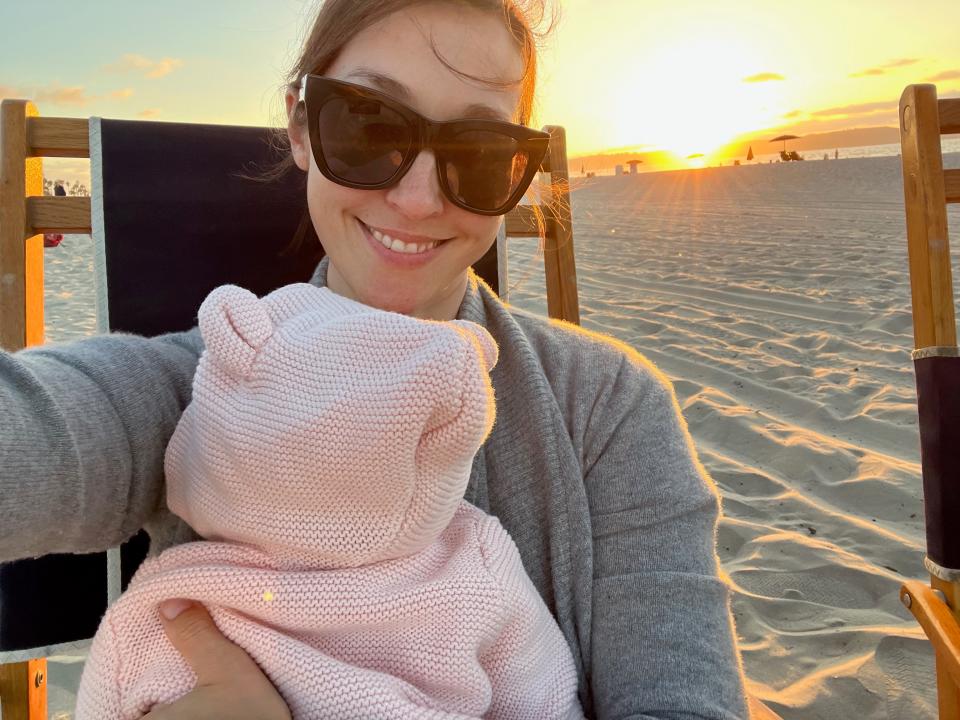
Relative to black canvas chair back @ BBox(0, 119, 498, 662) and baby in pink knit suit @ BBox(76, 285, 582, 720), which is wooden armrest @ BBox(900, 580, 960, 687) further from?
black canvas chair back @ BBox(0, 119, 498, 662)

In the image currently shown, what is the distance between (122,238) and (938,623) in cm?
212

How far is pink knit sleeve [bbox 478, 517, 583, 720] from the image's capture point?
3.57ft

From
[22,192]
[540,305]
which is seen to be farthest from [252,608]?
[540,305]

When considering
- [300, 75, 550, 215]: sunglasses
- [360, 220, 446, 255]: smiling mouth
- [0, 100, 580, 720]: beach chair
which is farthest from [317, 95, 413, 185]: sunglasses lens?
[0, 100, 580, 720]: beach chair

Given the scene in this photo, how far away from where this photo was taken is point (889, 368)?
547 cm

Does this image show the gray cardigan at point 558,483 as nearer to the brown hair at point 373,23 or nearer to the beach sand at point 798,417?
the brown hair at point 373,23

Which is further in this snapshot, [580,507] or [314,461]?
[580,507]

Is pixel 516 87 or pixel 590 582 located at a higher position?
pixel 516 87

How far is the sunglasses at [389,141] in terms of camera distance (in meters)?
1.35

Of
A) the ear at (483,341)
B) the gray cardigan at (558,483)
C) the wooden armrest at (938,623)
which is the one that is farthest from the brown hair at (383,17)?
the wooden armrest at (938,623)

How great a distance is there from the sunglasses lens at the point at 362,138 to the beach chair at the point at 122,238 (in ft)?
2.34

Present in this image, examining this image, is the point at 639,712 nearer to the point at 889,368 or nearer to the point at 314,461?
the point at 314,461

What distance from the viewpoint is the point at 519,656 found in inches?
43.9

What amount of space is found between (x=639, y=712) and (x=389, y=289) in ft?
2.80
